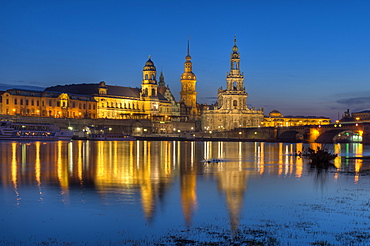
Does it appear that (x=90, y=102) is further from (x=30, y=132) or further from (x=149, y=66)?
(x=30, y=132)

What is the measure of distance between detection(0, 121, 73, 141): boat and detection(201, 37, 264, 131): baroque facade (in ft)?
202

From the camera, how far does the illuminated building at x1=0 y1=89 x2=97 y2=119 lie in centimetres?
14925

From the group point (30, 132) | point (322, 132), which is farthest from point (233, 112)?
point (30, 132)

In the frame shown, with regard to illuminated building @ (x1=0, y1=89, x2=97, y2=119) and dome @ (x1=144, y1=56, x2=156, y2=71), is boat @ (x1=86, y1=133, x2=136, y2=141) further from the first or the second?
dome @ (x1=144, y1=56, x2=156, y2=71)

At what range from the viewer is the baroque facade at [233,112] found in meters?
178

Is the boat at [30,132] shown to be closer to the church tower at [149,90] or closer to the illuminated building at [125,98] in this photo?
the illuminated building at [125,98]

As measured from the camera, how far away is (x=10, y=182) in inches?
1257

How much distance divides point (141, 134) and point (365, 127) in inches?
2890

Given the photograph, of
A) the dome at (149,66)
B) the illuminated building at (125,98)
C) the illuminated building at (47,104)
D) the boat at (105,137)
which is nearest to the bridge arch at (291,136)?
the boat at (105,137)

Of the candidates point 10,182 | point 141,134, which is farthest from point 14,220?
point 141,134

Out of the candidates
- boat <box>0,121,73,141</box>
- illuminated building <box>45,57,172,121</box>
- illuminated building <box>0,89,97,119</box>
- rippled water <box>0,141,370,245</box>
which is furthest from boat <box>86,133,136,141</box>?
rippled water <box>0,141,370,245</box>

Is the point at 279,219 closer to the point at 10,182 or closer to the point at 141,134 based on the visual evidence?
the point at 10,182

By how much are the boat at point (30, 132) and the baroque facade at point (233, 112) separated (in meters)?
61.5

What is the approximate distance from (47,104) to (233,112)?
61570 mm
